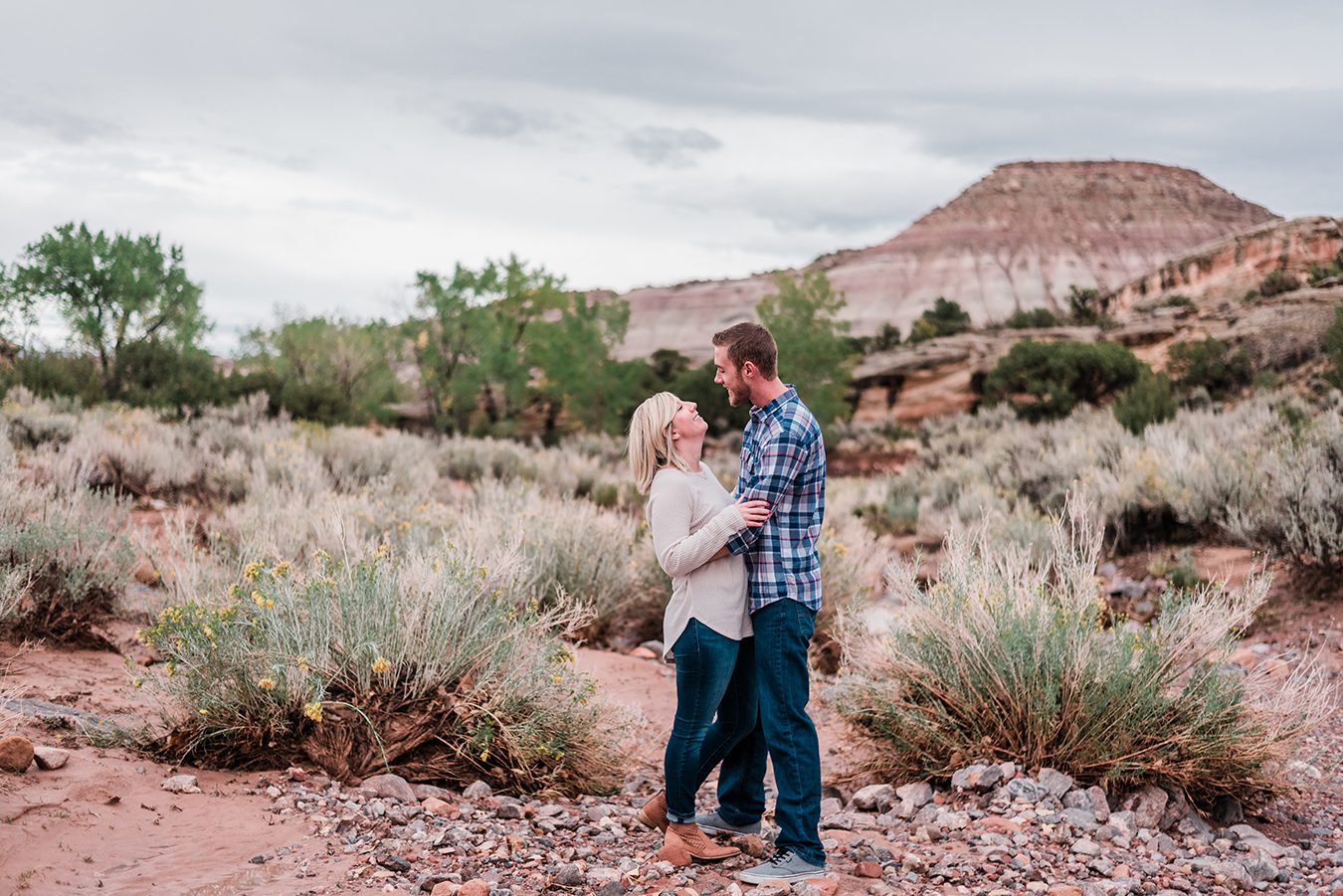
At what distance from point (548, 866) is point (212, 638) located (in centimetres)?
192

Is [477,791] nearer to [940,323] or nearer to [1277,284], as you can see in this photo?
[1277,284]

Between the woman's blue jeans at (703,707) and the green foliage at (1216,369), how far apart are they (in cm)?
2250

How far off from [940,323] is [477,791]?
54649 mm

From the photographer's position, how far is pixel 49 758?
4051mm

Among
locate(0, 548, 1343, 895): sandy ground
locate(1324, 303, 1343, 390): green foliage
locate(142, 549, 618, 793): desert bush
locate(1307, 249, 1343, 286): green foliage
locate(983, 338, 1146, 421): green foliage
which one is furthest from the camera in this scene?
locate(1307, 249, 1343, 286): green foliage

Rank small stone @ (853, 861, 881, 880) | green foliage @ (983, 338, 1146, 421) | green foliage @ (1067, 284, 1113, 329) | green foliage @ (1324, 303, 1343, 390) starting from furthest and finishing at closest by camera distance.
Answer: green foliage @ (1067, 284, 1113, 329)
green foliage @ (983, 338, 1146, 421)
green foliage @ (1324, 303, 1343, 390)
small stone @ (853, 861, 881, 880)

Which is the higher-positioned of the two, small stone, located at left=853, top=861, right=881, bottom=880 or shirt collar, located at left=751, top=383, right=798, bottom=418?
shirt collar, located at left=751, top=383, right=798, bottom=418

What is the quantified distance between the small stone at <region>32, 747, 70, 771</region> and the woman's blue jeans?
2399 millimetres

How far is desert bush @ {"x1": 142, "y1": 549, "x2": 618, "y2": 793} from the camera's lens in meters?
4.47

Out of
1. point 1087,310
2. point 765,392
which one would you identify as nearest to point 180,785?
point 765,392

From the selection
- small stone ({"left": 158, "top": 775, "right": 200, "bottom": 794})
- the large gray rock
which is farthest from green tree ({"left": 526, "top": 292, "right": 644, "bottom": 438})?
small stone ({"left": 158, "top": 775, "right": 200, "bottom": 794})

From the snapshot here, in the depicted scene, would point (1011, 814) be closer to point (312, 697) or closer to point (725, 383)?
point (725, 383)

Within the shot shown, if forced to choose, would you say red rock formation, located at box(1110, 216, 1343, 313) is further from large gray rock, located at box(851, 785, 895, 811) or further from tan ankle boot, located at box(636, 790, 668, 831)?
tan ankle boot, located at box(636, 790, 668, 831)

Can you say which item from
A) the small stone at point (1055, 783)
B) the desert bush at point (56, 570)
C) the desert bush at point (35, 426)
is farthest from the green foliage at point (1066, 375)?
the desert bush at point (56, 570)
